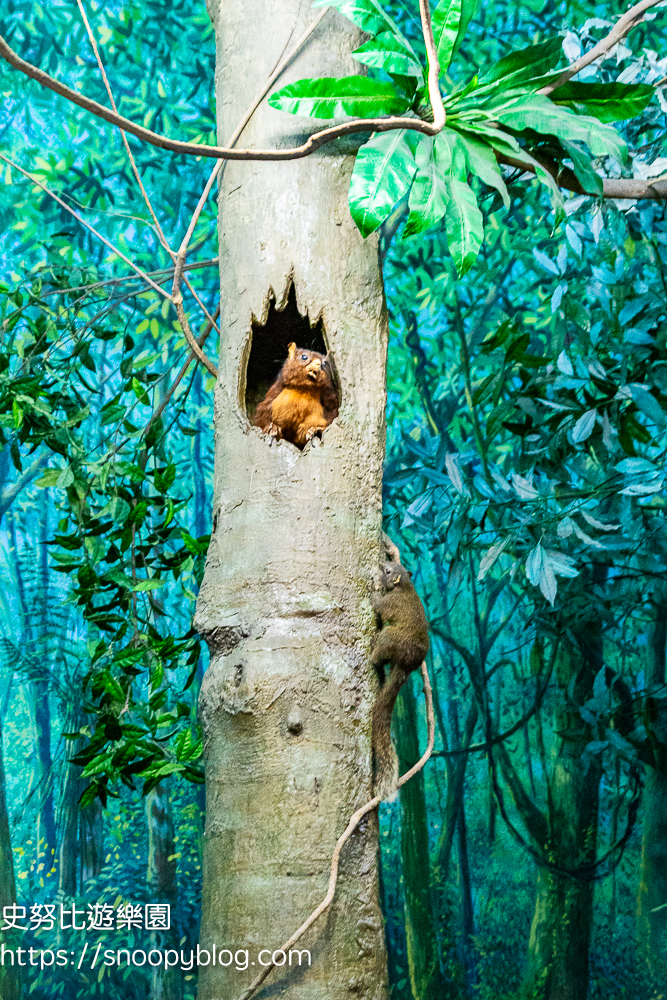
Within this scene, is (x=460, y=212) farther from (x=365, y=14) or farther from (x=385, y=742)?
(x=385, y=742)

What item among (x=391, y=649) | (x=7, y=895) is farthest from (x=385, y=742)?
(x=7, y=895)

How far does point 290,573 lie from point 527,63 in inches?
33.6

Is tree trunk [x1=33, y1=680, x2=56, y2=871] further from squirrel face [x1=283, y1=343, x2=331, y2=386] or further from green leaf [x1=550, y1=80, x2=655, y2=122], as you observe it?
green leaf [x1=550, y1=80, x2=655, y2=122]

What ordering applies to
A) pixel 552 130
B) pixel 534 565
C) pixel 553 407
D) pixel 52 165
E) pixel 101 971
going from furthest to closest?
pixel 52 165 → pixel 101 971 → pixel 553 407 → pixel 534 565 → pixel 552 130

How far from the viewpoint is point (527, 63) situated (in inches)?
52.2

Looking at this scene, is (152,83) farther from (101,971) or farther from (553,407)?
(101,971)

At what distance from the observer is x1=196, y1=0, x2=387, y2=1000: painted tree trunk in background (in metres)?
1.09

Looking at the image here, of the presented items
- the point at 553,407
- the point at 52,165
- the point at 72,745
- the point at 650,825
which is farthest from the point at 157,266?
the point at 650,825

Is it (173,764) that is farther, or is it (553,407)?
(553,407)

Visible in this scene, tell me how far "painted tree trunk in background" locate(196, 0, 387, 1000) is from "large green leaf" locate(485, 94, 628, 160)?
25 cm

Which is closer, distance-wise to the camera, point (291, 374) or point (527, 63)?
point (527, 63)

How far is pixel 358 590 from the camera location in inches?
48.3

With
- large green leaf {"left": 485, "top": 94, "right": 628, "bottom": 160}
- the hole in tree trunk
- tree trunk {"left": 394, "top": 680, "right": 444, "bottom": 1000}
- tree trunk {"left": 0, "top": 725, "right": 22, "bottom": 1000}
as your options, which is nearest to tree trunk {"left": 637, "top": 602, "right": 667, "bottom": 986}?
tree trunk {"left": 394, "top": 680, "right": 444, "bottom": 1000}

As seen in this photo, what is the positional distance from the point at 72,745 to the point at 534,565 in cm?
243
